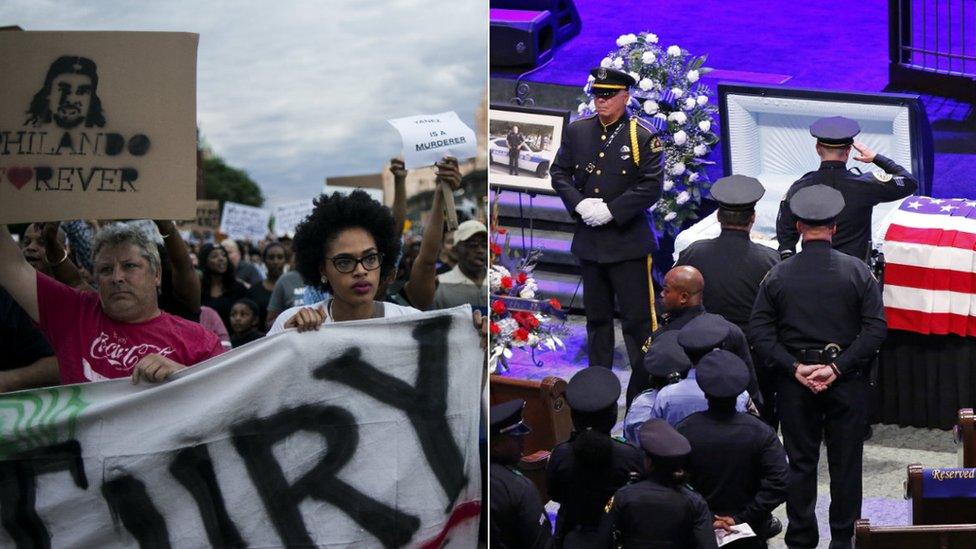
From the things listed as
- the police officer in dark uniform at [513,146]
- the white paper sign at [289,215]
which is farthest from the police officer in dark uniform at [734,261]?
the white paper sign at [289,215]

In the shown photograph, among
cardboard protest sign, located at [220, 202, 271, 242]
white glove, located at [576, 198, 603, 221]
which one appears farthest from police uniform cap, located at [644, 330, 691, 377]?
cardboard protest sign, located at [220, 202, 271, 242]

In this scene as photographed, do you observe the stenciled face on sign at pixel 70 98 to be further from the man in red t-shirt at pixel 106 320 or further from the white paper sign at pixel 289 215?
the white paper sign at pixel 289 215

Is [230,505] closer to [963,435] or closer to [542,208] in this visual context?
[963,435]

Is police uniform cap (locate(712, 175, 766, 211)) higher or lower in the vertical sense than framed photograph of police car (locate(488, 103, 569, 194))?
lower

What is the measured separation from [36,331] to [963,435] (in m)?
3.93

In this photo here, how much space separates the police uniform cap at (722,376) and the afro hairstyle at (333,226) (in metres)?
1.33

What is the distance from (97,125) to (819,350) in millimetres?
3405

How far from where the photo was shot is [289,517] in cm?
503

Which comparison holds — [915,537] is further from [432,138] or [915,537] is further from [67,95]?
[67,95]

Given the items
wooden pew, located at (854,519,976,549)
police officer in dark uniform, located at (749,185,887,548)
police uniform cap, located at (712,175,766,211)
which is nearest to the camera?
wooden pew, located at (854,519,976,549)

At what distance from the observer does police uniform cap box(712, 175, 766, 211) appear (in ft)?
24.1

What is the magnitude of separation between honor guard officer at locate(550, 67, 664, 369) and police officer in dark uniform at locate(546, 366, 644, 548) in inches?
105

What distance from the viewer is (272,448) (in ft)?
16.5

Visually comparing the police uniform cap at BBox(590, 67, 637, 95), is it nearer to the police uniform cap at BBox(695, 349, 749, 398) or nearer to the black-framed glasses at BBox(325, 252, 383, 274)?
the police uniform cap at BBox(695, 349, 749, 398)
